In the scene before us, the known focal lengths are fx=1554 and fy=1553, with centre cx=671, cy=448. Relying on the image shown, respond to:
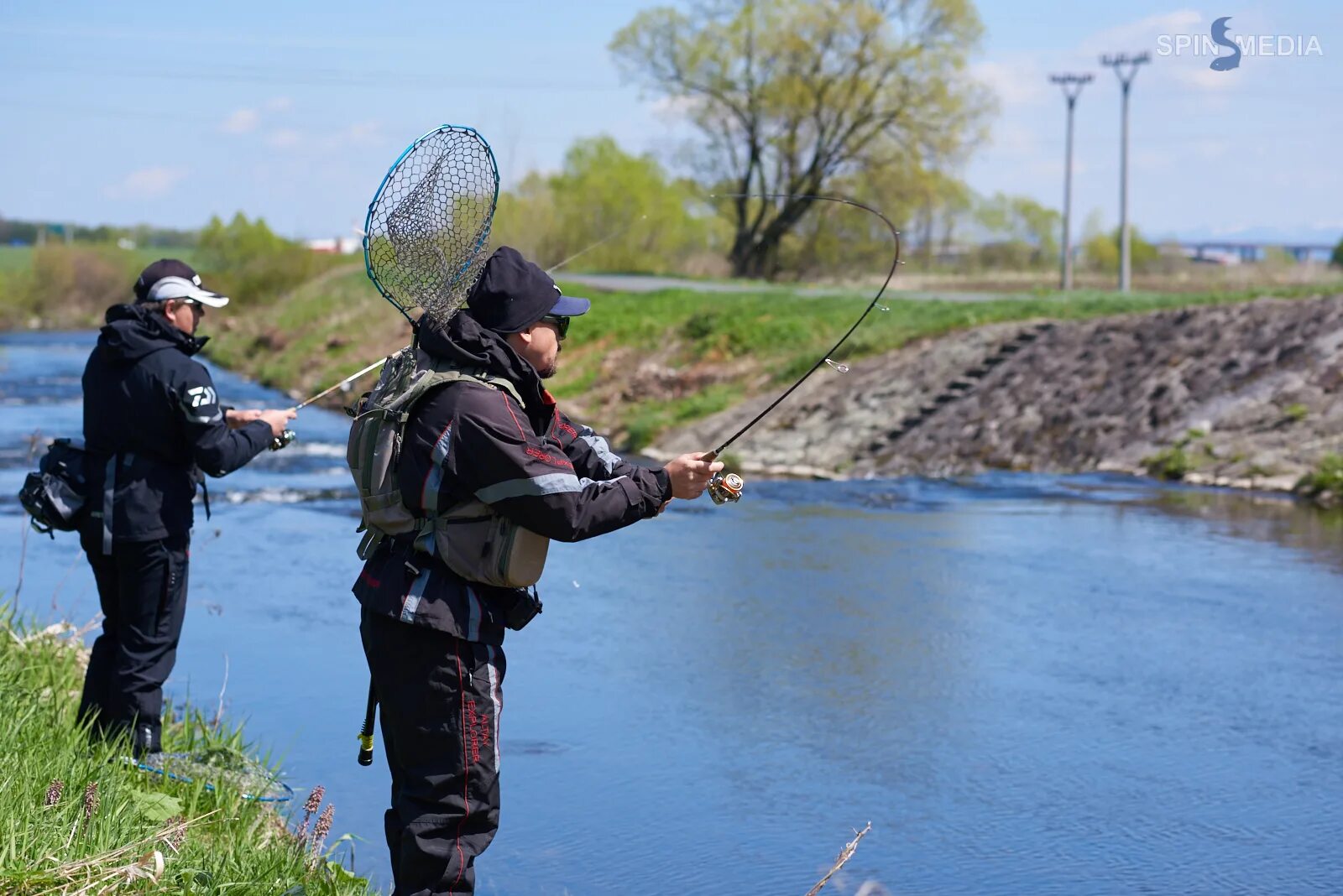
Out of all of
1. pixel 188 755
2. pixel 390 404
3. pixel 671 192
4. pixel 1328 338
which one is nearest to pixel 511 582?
pixel 390 404

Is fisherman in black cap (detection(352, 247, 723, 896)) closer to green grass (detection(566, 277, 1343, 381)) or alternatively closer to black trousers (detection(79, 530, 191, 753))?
black trousers (detection(79, 530, 191, 753))

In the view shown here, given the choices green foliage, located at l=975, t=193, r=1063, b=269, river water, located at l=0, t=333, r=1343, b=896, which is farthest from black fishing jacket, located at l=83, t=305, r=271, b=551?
green foliage, located at l=975, t=193, r=1063, b=269

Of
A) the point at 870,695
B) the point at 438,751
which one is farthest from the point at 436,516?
the point at 870,695

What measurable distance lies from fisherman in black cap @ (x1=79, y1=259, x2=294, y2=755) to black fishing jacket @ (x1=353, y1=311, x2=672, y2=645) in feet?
5.51

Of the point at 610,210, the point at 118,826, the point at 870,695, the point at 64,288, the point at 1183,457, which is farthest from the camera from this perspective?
the point at 64,288

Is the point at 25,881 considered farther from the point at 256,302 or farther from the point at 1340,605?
the point at 256,302

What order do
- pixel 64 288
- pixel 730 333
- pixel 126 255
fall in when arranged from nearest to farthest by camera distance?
pixel 730 333 → pixel 64 288 → pixel 126 255

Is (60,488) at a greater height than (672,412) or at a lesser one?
greater

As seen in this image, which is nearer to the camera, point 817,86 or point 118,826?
point 118,826

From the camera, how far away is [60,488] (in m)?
5.24

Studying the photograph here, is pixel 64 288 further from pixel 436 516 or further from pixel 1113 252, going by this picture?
pixel 436 516

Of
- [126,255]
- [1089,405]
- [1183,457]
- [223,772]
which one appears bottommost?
[223,772]

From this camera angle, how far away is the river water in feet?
16.9

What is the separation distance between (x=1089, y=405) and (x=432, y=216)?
13805mm
